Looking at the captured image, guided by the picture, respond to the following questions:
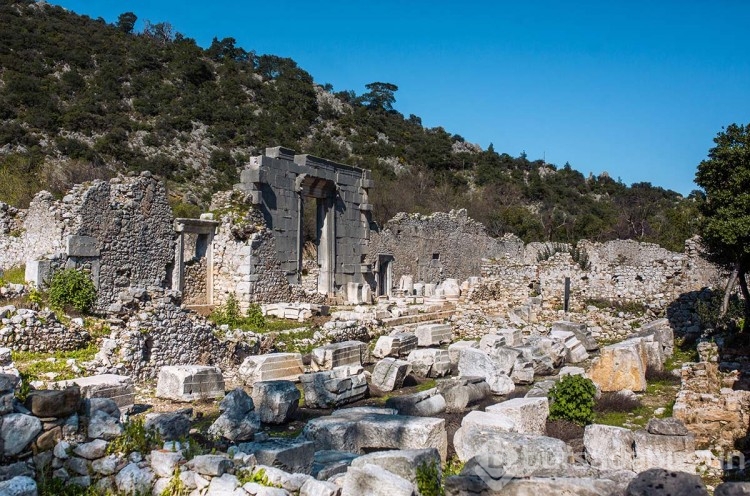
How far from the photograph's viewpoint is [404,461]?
5.89 meters

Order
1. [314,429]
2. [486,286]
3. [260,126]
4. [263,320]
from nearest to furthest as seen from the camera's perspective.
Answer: [314,429]
[263,320]
[486,286]
[260,126]

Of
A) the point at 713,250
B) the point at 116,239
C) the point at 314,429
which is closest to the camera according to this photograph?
the point at 314,429

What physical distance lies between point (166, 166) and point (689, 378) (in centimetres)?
3769

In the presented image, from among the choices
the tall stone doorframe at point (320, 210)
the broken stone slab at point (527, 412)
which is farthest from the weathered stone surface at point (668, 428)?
the tall stone doorframe at point (320, 210)

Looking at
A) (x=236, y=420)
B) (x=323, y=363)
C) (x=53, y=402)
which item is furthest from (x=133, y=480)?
(x=323, y=363)

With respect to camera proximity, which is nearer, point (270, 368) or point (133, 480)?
point (133, 480)

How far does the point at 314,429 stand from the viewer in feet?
27.1

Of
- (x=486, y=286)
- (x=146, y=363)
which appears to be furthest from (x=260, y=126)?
(x=146, y=363)

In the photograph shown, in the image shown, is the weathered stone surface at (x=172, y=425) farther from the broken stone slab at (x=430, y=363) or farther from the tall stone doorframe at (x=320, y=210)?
the tall stone doorframe at (x=320, y=210)

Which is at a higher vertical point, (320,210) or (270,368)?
(320,210)

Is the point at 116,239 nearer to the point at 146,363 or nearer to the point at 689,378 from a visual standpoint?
the point at 146,363

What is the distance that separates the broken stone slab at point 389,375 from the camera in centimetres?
1283

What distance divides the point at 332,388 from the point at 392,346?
4.99 m

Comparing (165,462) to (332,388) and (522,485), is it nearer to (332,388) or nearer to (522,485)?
(522,485)
